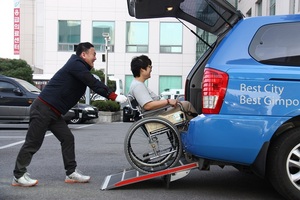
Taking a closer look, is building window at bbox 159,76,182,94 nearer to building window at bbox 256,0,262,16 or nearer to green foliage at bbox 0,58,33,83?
green foliage at bbox 0,58,33,83

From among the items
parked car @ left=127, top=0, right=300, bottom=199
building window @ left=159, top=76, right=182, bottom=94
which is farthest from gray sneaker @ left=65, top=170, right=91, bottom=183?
building window @ left=159, top=76, right=182, bottom=94

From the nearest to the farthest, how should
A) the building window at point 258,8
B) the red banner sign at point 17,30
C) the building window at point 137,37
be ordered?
the building window at point 258,8 < the building window at point 137,37 < the red banner sign at point 17,30

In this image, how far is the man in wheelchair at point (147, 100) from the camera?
16.9 ft

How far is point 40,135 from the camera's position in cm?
502

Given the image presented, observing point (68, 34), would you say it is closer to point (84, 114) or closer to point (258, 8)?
point (258, 8)

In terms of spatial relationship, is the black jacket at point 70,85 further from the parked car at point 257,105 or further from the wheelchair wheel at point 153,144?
the parked car at point 257,105

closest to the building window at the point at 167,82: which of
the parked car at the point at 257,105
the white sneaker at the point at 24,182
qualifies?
the white sneaker at the point at 24,182

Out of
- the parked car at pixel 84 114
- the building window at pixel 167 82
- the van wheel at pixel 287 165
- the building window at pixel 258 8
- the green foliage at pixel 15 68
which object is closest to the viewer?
the van wheel at pixel 287 165

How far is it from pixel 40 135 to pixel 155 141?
138 cm

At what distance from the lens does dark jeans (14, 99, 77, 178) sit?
16.2 ft

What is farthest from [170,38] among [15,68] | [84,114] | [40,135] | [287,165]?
[287,165]

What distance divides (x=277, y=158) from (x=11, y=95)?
37.4ft

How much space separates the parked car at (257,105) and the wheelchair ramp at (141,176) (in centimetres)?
35

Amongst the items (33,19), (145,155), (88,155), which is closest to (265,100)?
(145,155)
